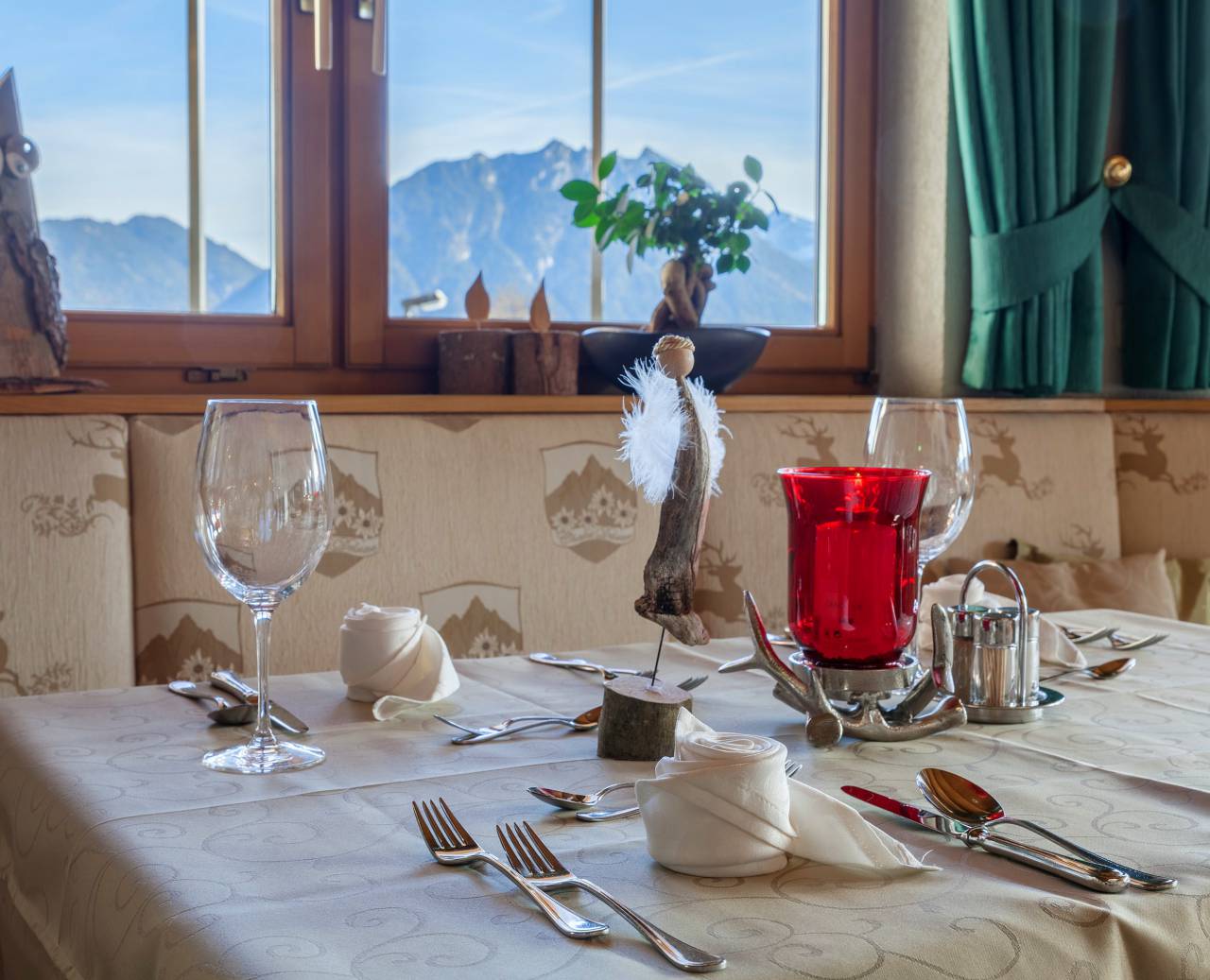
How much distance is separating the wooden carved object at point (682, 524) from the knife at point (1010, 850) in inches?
6.7

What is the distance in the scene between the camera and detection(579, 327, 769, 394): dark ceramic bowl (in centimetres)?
219

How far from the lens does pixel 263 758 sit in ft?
2.57

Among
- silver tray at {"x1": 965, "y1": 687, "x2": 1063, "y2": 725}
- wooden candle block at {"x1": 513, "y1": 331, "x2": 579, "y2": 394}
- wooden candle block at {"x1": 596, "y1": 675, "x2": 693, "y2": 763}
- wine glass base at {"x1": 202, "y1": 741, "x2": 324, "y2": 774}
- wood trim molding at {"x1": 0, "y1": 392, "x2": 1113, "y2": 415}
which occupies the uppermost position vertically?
wooden candle block at {"x1": 513, "y1": 331, "x2": 579, "y2": 394}

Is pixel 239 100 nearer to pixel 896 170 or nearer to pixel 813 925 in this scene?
pixel 896 170

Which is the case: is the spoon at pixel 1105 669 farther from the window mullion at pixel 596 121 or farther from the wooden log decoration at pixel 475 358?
the window mullion at pixel 596 121

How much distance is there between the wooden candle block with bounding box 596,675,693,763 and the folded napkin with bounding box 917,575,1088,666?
352 mm

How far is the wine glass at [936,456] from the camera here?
1.06 metres

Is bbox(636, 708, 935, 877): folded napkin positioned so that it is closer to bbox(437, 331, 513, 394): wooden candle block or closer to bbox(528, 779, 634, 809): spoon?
bbox(528, 779, 634, 809): spoon

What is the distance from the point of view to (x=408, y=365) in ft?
7.62

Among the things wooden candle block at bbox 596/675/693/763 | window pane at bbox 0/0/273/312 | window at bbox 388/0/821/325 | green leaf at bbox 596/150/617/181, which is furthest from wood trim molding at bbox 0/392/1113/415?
wooden candle block at bbox 596/675/693/763

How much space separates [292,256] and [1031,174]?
4.68 ft

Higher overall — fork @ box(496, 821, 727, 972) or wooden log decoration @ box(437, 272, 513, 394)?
wooden log decoration @ box(437, 272, 513, 394)

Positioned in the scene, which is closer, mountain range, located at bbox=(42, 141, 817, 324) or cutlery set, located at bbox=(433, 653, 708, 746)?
cutlery set, located at bbox=(433, 653, 708, 746)

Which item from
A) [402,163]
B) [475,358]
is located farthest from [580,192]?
[475,358]
